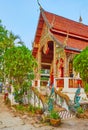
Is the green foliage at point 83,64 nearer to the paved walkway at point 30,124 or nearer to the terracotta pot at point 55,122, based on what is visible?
the paved walkway at point 30,124

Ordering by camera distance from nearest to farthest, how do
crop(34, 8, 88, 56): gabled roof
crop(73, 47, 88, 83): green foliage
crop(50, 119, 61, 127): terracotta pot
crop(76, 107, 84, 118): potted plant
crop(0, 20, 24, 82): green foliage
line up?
1. crop(50, 119, 61, 127): terracotta pot
2. crop(73, 47, 88, 83): green foliage
3. crop(76, 107, 84, 118): potted plant
4. crop(34, 8, 88, 56): gabled roof
5. crop(0, 20, 24, 82): green foliage

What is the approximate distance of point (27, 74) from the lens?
14320mm

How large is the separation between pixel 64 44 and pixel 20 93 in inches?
183

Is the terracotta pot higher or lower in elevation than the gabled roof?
lower

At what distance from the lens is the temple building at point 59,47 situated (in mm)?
15202

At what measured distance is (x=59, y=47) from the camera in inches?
659

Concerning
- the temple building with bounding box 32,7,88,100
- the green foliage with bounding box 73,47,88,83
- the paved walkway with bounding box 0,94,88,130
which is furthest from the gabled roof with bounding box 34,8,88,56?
the paved walkway with bounding box 0,94,88,130

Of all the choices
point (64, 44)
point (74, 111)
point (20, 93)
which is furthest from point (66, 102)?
point (64, 44)

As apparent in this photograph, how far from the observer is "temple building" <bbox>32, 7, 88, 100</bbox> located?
15.2m

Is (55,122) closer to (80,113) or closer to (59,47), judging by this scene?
(80,113)

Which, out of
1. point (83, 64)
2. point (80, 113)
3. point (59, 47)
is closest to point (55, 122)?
point (80, 113)

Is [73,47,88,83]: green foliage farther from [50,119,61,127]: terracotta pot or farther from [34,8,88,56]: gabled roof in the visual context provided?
[34,8,88,56]: gabled roof

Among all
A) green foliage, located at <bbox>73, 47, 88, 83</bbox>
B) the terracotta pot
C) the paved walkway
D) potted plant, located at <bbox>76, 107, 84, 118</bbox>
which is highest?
green foliage, located at <bbox>73, 47, 88, 83</bbox>

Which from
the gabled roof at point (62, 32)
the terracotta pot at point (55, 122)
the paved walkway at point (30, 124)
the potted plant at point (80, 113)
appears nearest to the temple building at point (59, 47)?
the gabled roof at point (62, 32)
